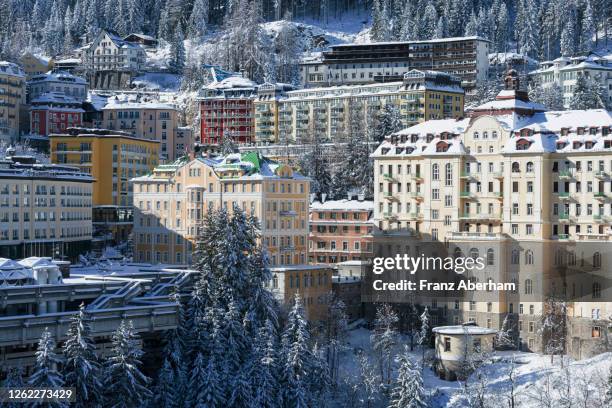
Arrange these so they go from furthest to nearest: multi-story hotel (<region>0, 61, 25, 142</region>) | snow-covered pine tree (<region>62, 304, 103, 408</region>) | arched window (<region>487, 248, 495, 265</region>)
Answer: multi-story hotel (<region>0, 61, 25, 142</region>), arched window (<region>487, 248, 495, 265</region>), snow-covered pine tree (<region>62, 304, 103, 408</region>)

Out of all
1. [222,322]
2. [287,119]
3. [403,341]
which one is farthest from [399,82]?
[222,322]

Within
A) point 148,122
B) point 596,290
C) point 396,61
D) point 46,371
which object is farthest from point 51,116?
point 46,371

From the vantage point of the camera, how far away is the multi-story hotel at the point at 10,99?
165125 millimetres

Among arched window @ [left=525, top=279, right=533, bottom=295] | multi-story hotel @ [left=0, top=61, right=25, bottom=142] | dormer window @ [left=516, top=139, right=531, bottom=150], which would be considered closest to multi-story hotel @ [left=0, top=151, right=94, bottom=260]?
arched window @ [left=525, top=279, right=533, bottom=295]

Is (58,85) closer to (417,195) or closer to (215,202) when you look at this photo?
(215,202)

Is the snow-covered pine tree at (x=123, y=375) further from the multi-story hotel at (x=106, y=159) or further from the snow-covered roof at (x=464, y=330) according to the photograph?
the multi-story hotel at (x=106, y=159)

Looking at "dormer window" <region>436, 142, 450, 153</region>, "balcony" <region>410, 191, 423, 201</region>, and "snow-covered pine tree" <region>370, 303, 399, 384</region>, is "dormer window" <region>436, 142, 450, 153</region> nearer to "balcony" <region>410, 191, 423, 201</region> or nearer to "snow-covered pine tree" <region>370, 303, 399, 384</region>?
"balcony" <region>410, 191, 423, 201</region>

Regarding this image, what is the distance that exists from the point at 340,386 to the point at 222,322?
15110 mm

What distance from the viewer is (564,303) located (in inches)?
3760

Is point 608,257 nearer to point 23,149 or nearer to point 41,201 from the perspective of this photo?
point 41,201

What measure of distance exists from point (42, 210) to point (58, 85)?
234 feet

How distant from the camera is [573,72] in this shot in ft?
561

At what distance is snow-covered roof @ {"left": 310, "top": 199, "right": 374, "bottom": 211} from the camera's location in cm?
11912

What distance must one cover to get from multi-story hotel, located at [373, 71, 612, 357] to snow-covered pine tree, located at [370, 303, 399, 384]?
13.4 feet
